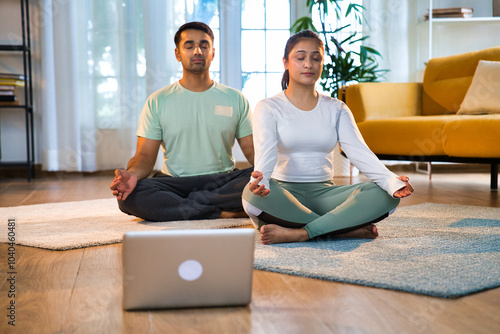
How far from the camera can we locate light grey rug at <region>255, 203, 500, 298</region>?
124cm

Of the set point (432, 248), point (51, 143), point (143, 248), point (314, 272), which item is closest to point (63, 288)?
point (143, 248)

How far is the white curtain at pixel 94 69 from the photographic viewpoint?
420 cm

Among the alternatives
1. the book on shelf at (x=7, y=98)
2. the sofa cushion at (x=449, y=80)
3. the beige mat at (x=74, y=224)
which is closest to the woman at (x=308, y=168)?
the beige mat at (x=74, y=224)

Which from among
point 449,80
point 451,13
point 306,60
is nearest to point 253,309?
point 306,60

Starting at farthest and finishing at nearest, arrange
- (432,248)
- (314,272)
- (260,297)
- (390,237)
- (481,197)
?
(481,197), (390,237), (432,248), (314,272), (260,297)

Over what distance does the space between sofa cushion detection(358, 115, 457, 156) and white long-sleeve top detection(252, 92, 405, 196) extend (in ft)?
3.43

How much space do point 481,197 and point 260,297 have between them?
6.99ft

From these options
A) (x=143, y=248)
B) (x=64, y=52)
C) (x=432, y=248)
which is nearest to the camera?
(x=143, y=248)

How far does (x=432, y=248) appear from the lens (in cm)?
160

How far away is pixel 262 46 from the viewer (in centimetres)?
450

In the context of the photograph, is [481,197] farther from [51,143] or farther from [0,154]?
[0,154]

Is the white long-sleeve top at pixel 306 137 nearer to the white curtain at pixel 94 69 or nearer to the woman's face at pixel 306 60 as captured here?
the woman's face at pixel 306 60

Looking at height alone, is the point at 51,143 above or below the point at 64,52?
below

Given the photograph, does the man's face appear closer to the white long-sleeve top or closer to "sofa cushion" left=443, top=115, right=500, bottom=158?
the white long-sleeve top
